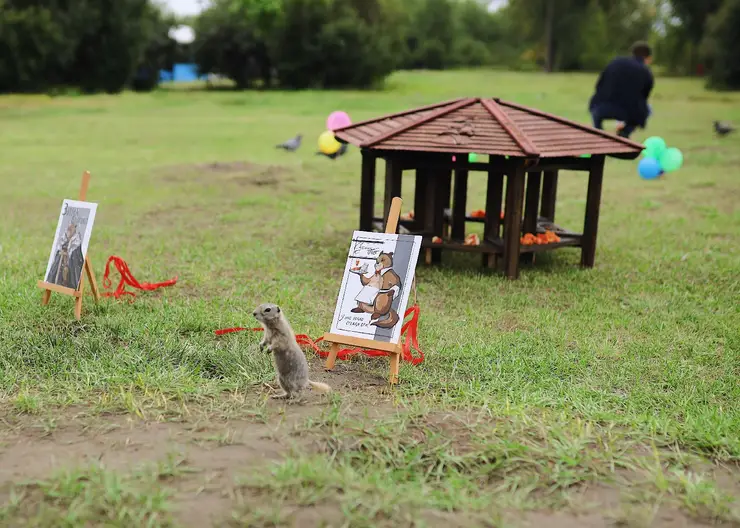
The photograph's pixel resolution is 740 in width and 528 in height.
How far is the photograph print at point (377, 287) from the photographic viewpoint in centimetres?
474

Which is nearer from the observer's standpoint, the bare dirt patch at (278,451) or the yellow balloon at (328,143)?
the bare dirt patch at (278,451)

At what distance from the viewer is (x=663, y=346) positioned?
18.0ft

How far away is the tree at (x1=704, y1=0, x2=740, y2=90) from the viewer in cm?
3225

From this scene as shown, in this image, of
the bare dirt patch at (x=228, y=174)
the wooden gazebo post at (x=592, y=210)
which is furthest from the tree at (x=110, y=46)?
the wooden gazebo post at (x=592, y=210)

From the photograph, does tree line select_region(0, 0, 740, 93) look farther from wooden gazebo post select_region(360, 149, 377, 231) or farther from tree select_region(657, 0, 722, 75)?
wooden gazebo post select_region(360, 149, 377, 231)

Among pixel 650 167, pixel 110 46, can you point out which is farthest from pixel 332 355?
pixel 110 46

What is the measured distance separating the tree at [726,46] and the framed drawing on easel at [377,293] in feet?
107

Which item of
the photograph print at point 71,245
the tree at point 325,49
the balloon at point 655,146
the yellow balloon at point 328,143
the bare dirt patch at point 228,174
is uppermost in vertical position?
the tree at point 325,49

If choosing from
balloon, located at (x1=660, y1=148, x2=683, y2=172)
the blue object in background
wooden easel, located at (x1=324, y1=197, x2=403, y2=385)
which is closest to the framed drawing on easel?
wooden easel, located at (x1=324, y1=197, x2=403, y2=385)

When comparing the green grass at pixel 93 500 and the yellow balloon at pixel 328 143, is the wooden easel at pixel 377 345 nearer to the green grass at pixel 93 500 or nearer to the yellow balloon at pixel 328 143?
the green grass at pixel 93 500

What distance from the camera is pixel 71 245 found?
5840mm

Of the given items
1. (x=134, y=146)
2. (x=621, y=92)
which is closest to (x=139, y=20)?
(x=134, y=146)

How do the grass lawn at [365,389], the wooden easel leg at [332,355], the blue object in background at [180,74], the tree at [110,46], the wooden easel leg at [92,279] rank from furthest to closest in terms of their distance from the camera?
1. the blue object in background at [180,74]
2. the tree at [110,46]
3. the wooden easel leg at [92,279]
4. the wooden easel leg at [332,355]
5. the grass lawn at [365,389]

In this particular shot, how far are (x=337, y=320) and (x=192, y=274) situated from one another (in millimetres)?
2818
